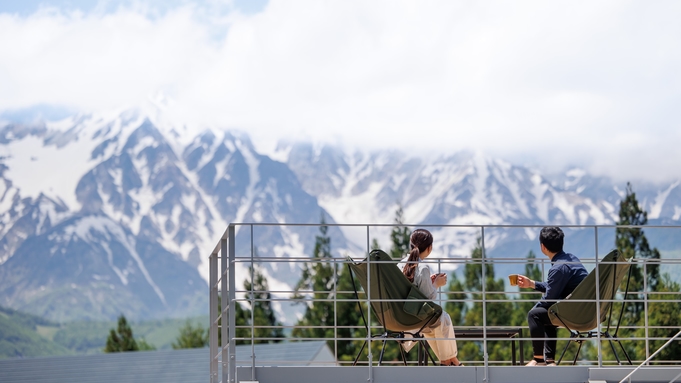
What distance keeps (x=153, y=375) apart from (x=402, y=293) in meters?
16.1

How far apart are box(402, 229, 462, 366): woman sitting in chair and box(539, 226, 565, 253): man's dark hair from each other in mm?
743

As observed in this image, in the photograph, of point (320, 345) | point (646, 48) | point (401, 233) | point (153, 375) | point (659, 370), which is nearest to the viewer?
point (659, 370)

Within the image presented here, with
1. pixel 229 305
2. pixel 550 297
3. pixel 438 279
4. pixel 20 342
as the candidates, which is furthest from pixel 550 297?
pixel 20 342

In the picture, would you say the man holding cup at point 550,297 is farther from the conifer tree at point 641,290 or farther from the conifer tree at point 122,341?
the conifer tree at point 122,341

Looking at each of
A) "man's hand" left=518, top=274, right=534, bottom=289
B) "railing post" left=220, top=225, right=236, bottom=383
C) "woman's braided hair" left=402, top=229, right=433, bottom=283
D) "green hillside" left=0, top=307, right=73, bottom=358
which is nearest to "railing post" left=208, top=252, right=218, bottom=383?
"railing post" left=220, top=225, right=236, bottom=383

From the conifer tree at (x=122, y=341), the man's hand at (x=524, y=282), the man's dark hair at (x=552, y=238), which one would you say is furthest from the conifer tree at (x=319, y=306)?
the man's dark hair at (x=552, y=238)

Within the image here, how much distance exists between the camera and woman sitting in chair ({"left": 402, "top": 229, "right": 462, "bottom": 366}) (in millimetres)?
7070

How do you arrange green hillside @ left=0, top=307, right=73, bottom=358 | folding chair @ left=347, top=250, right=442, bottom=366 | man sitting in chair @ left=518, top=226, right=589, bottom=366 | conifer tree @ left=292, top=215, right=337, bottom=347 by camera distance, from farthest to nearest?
green hillside @ left=0, top=307, right=73, bottom=358 → conifer tree @ left=292, top=215, right=337, bottom=347 → man sitting in chair @ left=518, top=226, right=589, bottom=366 → folding chair @ left=347, top=250, right=442, bottom=366

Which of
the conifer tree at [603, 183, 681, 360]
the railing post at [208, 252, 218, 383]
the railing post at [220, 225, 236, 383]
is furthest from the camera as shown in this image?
the conifer tree at [603, 183, 681, 360]

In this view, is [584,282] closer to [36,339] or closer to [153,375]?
[153,375]

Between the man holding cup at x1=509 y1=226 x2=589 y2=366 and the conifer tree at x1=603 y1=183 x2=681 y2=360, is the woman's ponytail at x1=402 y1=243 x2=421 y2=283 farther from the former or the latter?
the conifer tree at x1=603 y1=183 x2=681 y2=360

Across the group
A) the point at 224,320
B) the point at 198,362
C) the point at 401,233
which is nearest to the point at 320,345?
the point at 198,362

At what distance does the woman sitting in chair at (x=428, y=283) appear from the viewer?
7070mm

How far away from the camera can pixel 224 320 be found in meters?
7.08
